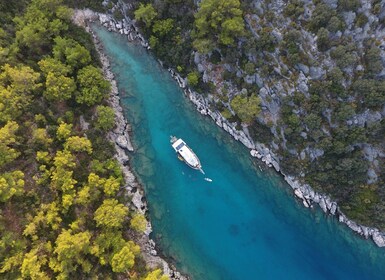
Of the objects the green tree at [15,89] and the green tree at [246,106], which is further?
the green tree at [246,106]

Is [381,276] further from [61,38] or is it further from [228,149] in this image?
[61,38]

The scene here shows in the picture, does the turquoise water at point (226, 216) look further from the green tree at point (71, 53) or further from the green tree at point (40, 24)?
the green tree at point (40, 24)

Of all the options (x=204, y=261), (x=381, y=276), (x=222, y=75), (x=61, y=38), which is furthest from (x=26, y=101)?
(x=381, y=276)

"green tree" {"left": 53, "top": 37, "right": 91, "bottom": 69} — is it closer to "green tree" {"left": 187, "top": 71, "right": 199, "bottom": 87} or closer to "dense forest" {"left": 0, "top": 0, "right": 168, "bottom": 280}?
"dense forest" {"left": 0, "top": 0, "right": 168, "bottom": 280}

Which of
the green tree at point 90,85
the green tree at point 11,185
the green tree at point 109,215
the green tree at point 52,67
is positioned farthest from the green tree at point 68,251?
the green tree at point 52,67

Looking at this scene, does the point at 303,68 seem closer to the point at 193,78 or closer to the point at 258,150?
the point at 258,150

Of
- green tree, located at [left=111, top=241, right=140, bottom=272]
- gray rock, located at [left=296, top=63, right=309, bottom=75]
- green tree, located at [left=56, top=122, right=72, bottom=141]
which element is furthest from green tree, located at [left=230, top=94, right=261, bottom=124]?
green tree, located at [left=111, top=241, right=140, bottom=272]
